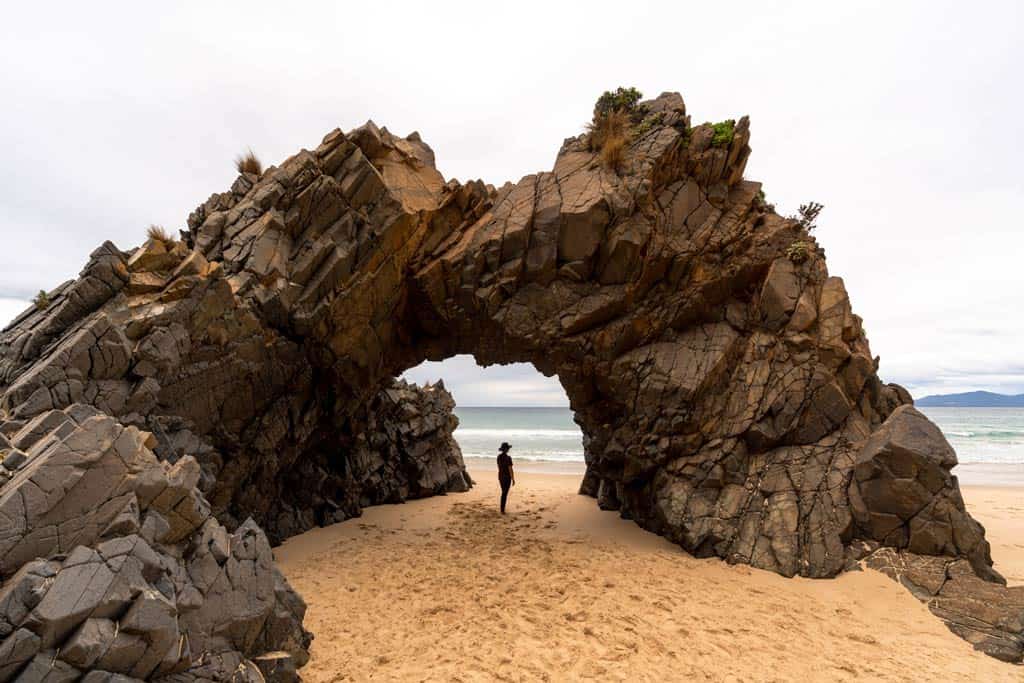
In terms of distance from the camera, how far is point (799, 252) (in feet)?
46.2

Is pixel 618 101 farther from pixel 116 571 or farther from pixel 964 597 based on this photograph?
pixel 116 571

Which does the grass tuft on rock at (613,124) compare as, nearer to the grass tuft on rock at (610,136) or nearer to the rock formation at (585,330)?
the grass tuft on rock at (610,136)

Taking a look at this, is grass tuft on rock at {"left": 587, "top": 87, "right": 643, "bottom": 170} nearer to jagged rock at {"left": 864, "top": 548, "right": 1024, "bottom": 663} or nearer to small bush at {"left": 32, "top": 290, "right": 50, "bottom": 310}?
jagged rock at {"left": 864, "top": 548, "right": 1024, "bottom": 663}

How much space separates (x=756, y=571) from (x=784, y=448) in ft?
12.2

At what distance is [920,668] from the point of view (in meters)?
7.66

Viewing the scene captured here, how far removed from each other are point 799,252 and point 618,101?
7.72 m

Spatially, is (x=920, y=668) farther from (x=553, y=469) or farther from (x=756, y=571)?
(x=553, y=469)

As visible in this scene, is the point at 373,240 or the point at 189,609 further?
the point at 373,240

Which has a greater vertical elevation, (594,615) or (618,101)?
(618,101)

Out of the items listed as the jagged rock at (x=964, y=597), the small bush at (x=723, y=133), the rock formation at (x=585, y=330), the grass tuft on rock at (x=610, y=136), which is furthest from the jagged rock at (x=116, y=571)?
the small bush at (x=723, y=133)

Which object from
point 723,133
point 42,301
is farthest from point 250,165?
point 723,133

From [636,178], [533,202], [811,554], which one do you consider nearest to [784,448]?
[811,554]

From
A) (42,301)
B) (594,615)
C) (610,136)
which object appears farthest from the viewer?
(610,136)

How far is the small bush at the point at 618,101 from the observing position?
51.5ft
